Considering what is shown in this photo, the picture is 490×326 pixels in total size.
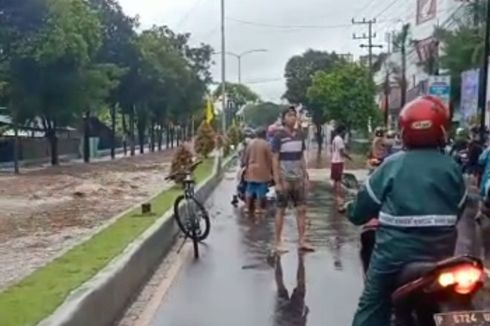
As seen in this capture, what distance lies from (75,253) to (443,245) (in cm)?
652

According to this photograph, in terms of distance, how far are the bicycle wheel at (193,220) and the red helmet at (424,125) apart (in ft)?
27.6

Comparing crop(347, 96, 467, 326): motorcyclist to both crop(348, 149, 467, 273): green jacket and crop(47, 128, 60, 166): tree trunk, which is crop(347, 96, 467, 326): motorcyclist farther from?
crop(47, 128, 60, 166): tree trunk

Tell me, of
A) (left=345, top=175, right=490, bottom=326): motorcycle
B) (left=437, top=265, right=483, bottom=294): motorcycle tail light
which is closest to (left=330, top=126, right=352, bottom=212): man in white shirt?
(left=345, top=175, right=490, bottom=326): motorcycle

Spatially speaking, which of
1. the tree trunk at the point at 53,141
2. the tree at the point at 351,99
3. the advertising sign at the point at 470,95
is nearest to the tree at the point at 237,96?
the tree at the point at 351,99

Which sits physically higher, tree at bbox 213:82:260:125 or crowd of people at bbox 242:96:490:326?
tree at bbox 213:82:260:125

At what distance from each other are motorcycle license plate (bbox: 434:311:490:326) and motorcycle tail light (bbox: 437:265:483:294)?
0.16m

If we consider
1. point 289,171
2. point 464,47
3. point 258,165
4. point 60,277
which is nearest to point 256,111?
point 464,47

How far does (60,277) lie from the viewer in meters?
8.76

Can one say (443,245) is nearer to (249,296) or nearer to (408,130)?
(408,130)

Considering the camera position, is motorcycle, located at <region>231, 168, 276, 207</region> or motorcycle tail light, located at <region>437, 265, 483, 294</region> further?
motorcycle, located at <region>231, 168, 276, 207</region>

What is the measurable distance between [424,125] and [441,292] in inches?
36.2

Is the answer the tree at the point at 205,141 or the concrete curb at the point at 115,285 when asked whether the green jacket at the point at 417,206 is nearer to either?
the concrete curb at the point at 115,285

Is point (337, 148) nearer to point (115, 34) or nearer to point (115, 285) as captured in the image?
point (115, 285)

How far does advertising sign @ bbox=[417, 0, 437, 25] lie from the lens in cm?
9662
